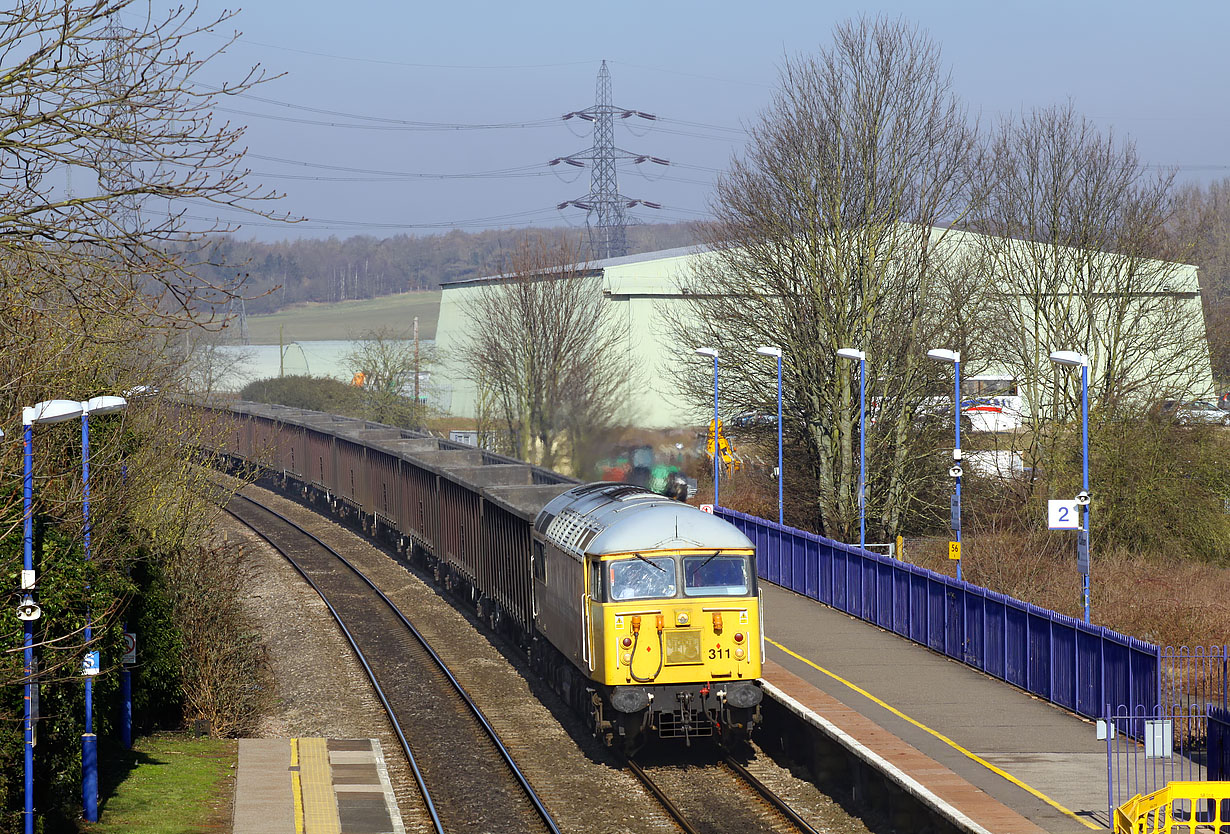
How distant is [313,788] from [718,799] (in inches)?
181

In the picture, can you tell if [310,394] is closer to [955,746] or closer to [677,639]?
[677,639]

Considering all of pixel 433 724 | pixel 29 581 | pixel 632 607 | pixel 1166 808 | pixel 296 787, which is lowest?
pixel 433 724

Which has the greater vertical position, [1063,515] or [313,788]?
[1063,515]

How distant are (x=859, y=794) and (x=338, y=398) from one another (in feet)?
176

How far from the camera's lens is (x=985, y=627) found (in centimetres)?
1803

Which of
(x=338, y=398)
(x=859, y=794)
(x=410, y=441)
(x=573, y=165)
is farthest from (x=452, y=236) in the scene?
(x=859, y=794)

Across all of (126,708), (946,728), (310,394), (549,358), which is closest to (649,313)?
(549,358)

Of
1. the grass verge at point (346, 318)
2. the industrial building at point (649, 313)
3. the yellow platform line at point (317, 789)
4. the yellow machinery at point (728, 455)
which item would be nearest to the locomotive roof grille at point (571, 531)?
the yellow platform line at point (317, 789)

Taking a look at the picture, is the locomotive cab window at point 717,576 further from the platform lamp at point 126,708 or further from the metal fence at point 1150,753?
the platform lamp at point 126,708

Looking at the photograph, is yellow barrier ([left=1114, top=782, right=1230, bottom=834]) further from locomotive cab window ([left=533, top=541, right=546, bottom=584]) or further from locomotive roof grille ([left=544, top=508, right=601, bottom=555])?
locomotive cab window ([left=533, top=541, right=546, bottom=584])

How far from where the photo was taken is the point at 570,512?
17781 millimetres

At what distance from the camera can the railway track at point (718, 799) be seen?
13.0m

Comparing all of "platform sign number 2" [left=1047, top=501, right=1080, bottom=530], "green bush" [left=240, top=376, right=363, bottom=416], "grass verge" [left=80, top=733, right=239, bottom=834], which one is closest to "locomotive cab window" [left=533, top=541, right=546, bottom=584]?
"grass verge" [left=80, top=733, right=239, bottom=834]

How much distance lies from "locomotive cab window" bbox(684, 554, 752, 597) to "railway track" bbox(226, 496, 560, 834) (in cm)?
305
